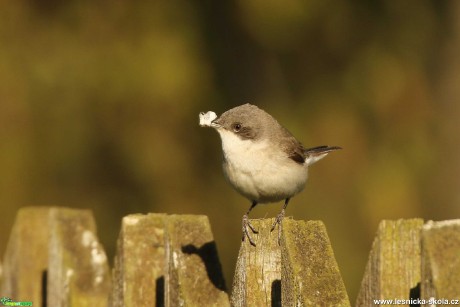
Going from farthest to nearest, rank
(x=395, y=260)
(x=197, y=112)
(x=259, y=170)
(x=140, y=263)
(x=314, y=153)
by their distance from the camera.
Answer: (x=197, y=112)
(x=314, y=153)
(x=259, y=170)
(x=140, y=263)
(x=395, y=260)

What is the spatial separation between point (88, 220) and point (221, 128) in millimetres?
1802

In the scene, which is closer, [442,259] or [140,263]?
[442,259]

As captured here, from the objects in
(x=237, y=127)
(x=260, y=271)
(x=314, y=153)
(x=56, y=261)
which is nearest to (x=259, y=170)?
(x=237, y=127)

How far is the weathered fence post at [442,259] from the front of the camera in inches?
106

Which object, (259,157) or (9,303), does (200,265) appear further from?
(259,157)

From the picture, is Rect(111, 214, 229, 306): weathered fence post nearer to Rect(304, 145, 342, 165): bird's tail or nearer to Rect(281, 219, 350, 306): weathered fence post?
Rect(281, 219, 350, 306): weathered fence post

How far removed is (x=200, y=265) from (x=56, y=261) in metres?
0.72

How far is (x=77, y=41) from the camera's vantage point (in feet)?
26.2

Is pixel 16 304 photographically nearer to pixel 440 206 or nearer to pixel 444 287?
pixel 444 287

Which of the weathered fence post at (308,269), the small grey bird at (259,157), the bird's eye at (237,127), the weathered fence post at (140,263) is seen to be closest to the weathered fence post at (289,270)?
the weathered fence post at (308,269)

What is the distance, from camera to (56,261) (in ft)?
13.1

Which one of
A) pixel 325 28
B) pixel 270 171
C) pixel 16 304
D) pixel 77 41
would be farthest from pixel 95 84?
pixel 16 304

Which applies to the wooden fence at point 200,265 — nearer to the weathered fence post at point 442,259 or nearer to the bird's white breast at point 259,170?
the weathered fence post at point 442,259

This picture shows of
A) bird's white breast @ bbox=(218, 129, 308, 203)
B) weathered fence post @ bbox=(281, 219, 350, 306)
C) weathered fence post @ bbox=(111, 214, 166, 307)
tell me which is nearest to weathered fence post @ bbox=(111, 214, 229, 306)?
weathered fence post @ bbox=(111, 214, 166, 307)
